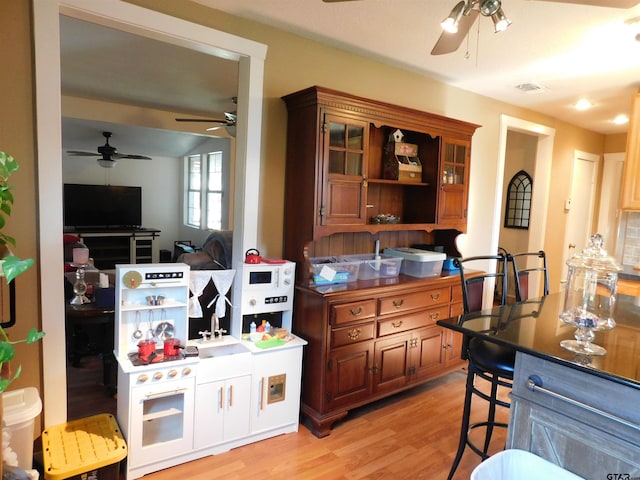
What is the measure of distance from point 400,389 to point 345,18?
2458 mm

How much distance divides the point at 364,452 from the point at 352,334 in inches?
26.7

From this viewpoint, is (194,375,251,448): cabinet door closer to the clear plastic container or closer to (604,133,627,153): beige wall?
the clear plastic container

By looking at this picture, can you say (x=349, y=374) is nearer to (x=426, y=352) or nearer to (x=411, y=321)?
(x=411, y=321)

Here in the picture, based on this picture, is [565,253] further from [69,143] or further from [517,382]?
[69,143]

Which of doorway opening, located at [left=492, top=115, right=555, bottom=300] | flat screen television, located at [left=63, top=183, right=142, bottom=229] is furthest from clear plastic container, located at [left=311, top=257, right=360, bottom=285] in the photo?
flat screen television, located at [left=63, top=183, right=142, bottom=229]

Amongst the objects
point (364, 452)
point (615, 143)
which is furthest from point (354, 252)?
point (615, 143)

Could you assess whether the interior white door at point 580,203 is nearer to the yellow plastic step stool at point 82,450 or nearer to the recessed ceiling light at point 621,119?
the recessed ceiling light at point 621,119

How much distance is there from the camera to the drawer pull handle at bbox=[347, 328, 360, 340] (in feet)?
8.73

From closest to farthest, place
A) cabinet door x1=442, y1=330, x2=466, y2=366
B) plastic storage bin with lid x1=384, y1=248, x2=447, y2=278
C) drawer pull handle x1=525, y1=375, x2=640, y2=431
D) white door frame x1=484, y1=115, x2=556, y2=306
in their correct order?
drawer pull handle x1=525, y1=375, x2=640, y2=431, plastic storage bin with lid x1=384, y1=248, x2=447, y2=278, cabinet door x1=442, y1=330, x2=466, y2=366, white door frame x1=484, y1=115, x2=556, y2=306

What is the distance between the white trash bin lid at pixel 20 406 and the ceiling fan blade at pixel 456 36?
2527mm

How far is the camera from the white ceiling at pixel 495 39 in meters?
2.32

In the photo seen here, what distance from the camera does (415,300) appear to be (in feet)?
9.95

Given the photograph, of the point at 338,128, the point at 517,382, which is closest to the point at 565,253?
the point at 338,128

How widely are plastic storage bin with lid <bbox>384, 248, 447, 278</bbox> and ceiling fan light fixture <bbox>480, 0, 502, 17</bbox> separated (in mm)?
1805
